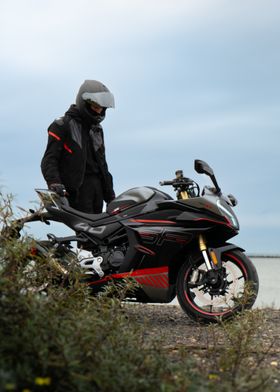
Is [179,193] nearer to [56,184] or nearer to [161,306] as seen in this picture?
[56,184]

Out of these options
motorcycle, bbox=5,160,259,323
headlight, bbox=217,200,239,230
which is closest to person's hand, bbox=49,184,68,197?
motorcycle, bbox=5,160,259,323

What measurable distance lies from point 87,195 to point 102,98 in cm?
128

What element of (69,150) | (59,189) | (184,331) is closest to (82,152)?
(69,150)

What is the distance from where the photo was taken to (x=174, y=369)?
3865mm

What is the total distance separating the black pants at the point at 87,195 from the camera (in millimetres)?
9086

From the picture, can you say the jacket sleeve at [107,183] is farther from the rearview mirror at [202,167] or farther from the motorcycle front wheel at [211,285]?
the motorcycle front wheel at [211,285]

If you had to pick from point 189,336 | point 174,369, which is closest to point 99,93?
point 189,336

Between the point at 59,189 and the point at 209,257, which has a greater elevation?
the point at 59,189

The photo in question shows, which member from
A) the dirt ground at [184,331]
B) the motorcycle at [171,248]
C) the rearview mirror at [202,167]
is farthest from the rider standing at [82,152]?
the dirt ground at [184,331]

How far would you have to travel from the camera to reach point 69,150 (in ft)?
29.2

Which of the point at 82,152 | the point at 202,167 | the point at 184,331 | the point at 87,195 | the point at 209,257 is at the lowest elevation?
the point at 184,331

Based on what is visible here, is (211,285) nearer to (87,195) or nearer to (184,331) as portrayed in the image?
(184,331)

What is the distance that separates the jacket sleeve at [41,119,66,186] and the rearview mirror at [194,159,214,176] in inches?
67.7

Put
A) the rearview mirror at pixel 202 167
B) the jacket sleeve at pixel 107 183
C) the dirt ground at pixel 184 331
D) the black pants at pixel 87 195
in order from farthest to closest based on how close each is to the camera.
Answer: the jacket sleeve at pixel 107 183, the black pants at pixel 87 195, the rearview mirror at pixel 202 167, the dirt ground at pixel 184 331
